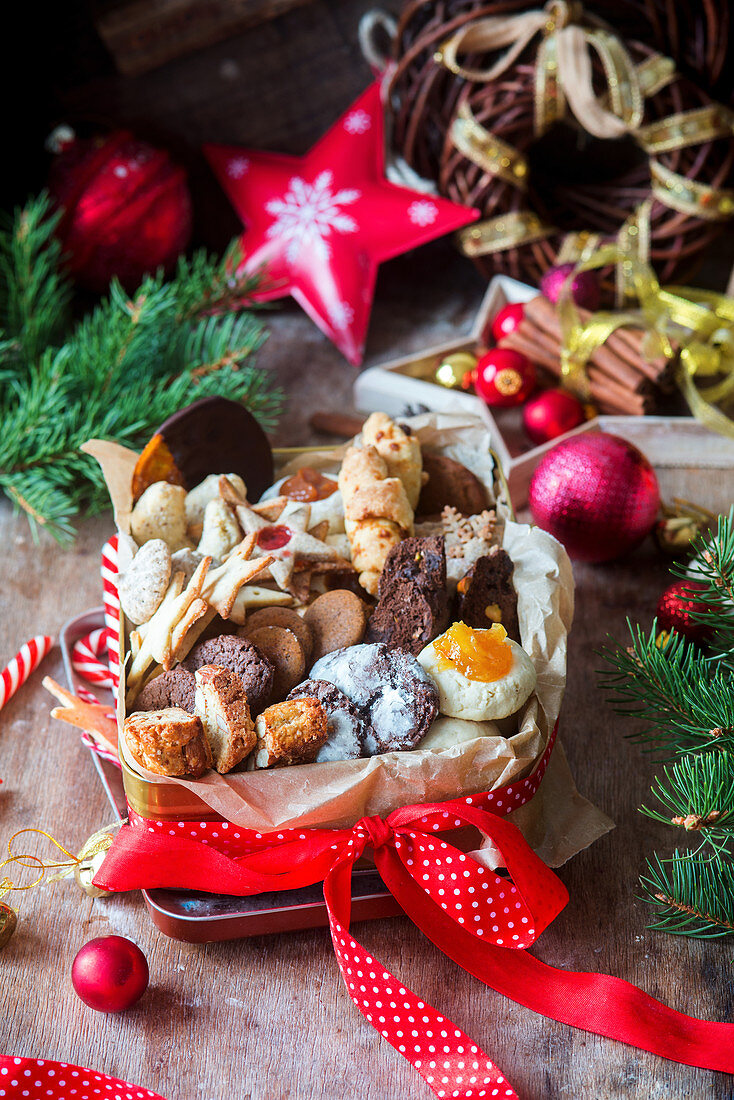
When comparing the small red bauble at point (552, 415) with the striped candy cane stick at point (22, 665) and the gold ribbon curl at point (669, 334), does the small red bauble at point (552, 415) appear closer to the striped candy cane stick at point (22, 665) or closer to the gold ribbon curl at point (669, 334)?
the gold ribbon curl at point (669, 334)

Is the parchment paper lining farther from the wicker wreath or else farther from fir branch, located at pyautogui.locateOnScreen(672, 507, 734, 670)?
the wicker wreath

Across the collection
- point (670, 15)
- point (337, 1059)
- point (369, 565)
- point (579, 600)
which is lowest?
point (579, 600)

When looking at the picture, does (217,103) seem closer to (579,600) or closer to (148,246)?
(148,246)

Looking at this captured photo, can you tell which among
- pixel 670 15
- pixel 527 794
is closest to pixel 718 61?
pixel 670 15

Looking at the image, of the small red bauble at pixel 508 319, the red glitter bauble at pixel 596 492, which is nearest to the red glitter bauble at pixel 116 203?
the small red bauble at pixel 508 319

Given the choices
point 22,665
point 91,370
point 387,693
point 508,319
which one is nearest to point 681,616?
point 387,693

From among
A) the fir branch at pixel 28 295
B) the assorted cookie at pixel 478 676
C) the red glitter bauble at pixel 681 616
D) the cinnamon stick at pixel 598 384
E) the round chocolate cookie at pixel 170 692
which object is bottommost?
the cinnamon stick at pixel 598 384
